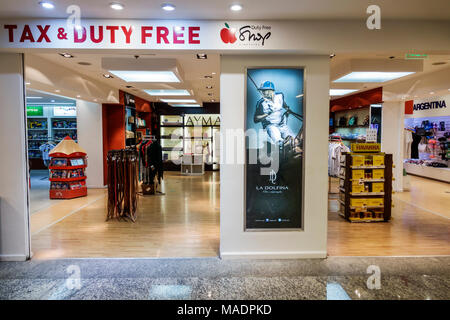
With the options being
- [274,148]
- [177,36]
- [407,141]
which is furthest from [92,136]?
[407,141]

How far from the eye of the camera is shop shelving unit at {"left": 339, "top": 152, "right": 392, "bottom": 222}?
6.04 m

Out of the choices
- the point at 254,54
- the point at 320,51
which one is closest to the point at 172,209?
the point at 254,54

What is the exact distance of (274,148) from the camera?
407cm

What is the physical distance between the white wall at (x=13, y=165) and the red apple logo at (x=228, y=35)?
8.53 ft

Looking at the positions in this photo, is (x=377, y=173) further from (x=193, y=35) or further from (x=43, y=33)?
(x=43, y=33)

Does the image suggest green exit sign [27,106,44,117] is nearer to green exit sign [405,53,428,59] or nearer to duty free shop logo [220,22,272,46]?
duty free shop logo [220,22,272,46]

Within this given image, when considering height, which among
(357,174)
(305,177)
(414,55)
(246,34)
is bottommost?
(357,174)

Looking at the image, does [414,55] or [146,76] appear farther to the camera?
[146,76]

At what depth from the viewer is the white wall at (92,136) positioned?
9.49 meters

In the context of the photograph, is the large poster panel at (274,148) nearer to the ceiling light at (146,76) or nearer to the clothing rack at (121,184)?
the ceiling light at (146,76)

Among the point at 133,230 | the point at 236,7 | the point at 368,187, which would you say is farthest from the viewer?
the point at 368,187

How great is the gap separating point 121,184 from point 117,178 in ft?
0.45

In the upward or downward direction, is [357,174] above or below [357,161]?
below

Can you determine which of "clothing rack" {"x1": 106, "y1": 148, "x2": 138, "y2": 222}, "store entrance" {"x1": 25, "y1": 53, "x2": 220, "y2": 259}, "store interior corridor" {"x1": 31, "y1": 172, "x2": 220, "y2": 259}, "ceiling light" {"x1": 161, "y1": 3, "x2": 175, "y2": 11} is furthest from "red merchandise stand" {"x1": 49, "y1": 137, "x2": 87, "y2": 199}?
"ceiling light" {"x1": 161, "y1": 3, "x2": 175, "y2": 11}
